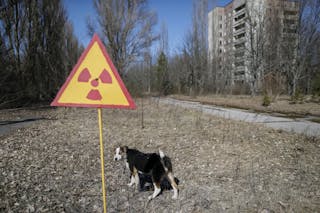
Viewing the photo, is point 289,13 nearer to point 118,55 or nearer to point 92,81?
point 118,55

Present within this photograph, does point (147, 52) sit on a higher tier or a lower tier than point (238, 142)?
higher

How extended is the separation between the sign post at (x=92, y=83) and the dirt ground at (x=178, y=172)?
1.49 meters

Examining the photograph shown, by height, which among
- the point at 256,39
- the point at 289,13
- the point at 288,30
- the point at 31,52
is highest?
the point at 289,13

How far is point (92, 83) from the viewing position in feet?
6.65

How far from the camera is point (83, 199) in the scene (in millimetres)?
2707

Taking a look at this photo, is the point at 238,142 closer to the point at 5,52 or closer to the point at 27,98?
the point at 5,52

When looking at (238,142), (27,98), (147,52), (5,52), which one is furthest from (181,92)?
(238,142)

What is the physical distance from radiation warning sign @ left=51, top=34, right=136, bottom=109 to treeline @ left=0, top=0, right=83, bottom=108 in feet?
46.0

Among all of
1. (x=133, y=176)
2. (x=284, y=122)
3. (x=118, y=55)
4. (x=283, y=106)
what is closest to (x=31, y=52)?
(x=118, y=55)

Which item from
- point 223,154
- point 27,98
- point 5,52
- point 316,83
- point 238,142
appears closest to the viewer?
point 223,154

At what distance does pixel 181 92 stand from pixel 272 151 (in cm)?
2974

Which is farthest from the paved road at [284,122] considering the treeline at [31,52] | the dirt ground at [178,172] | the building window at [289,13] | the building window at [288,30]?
the building window at [289,13]

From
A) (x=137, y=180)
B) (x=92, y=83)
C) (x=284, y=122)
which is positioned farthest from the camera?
(x=284, y=122)

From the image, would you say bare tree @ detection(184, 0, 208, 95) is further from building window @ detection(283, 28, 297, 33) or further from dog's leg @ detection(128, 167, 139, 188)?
dog's leg @ detection(128, 167, 139, 188)
